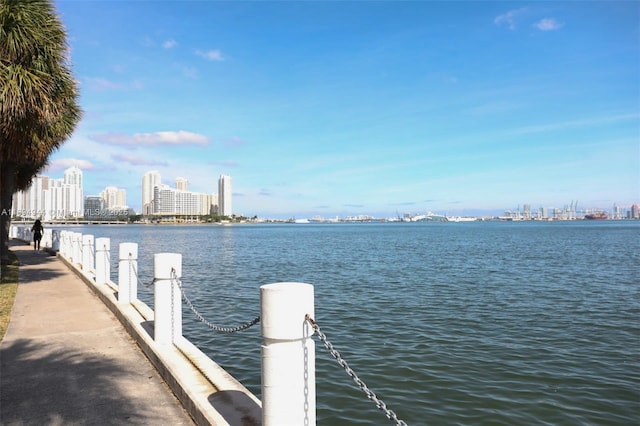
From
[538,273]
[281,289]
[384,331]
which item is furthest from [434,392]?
[538,273]

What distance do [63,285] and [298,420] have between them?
11.7m

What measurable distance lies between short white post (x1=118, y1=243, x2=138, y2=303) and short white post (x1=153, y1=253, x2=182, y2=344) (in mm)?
2768

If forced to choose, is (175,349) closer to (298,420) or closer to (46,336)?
(46,336)

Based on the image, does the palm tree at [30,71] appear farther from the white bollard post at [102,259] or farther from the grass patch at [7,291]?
the grass patch at [7,291]

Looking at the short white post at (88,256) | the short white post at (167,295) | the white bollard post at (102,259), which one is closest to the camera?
the short white post at (167,295)

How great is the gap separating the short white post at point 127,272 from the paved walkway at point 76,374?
0.51m

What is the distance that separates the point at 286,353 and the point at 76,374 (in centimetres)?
377

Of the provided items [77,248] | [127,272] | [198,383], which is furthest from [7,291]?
[198,383]

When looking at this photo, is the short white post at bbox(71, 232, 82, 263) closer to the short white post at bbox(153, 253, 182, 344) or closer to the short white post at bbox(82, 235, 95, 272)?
the short white post at bbox(82, 235, 95, 272)

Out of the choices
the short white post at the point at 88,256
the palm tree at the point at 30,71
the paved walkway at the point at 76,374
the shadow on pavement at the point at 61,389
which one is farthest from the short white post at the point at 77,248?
the shadow on pavement at the point at 61,389

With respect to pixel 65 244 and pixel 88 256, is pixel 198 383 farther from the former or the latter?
pixel 65 244

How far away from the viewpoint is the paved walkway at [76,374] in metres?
4.38

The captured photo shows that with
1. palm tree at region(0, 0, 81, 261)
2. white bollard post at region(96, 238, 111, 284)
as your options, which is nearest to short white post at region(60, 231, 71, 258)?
palm tree at region(0, 0, 81, 261)

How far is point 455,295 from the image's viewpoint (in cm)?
1689
